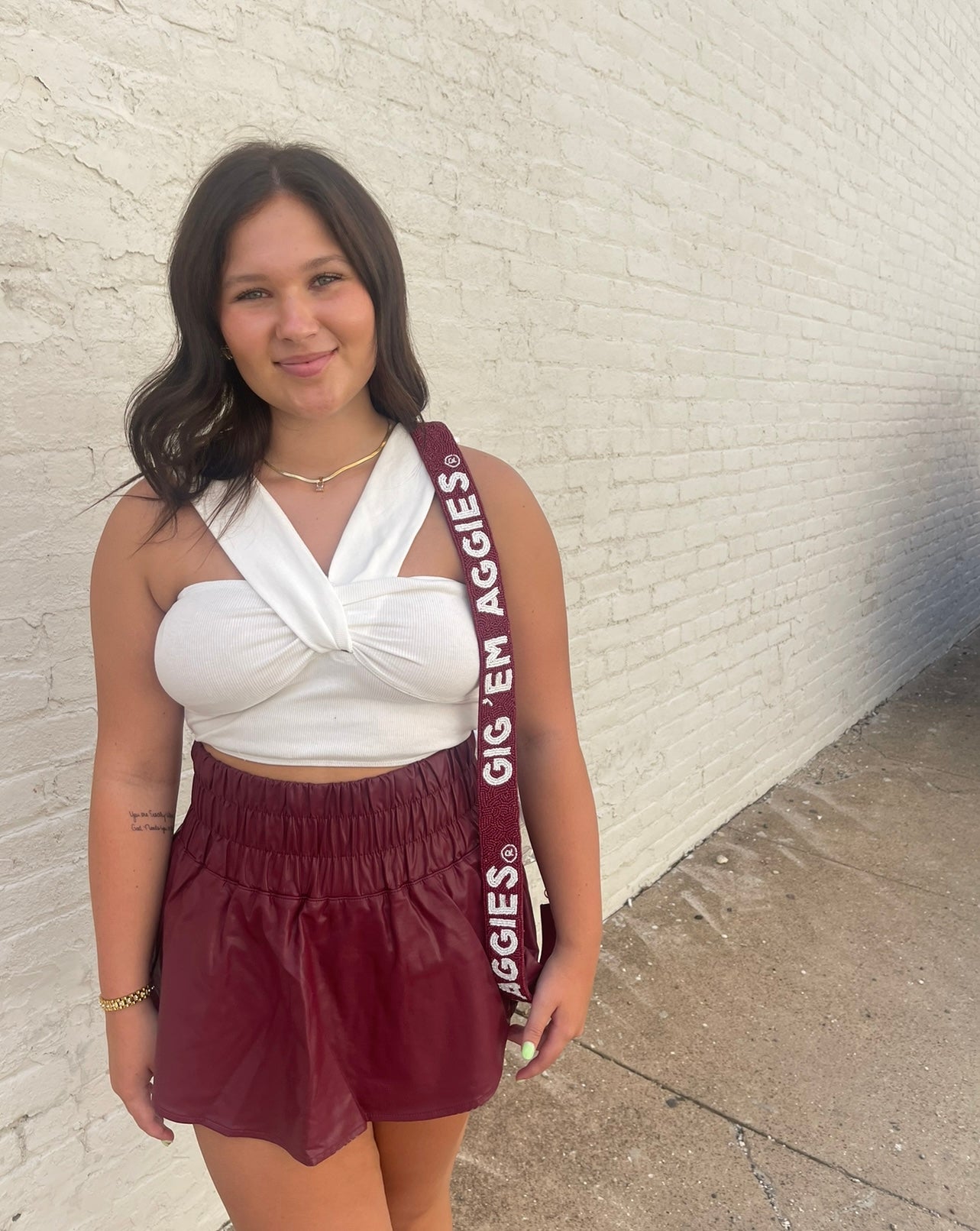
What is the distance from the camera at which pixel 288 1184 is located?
49.1 inches

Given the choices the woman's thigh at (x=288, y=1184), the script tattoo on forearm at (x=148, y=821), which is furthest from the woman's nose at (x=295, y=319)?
the woman's thigh at (x=288, y=1184)

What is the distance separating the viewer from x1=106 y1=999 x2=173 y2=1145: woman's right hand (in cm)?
129

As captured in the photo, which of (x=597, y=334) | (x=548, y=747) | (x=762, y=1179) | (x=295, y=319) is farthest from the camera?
(x=597, y=334)

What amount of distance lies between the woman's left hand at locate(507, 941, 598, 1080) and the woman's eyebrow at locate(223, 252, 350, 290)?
3.25 ft

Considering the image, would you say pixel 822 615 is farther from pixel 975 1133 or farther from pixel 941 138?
pixel 941 138

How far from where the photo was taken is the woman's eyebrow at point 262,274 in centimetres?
115

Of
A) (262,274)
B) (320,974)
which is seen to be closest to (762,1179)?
(320,974)

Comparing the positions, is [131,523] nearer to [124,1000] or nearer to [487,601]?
[487,601]

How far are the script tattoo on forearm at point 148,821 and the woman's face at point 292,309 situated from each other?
0.59 m

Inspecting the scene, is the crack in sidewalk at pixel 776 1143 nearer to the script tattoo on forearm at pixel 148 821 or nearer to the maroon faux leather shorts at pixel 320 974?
the maroon faux leather shorts at pixel 320 974

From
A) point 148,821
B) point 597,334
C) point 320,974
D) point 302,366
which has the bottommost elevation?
point 320,974

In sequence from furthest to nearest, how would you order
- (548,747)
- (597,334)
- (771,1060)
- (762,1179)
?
1. (597,334)
2. (771,1060)
3. (762,1179)
4. (548,747)

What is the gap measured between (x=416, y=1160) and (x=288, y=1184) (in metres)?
0.22

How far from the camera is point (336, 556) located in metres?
1.19
